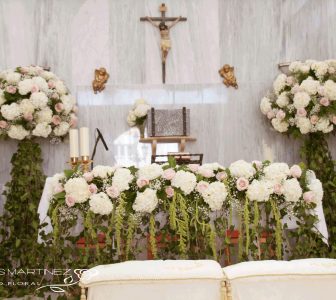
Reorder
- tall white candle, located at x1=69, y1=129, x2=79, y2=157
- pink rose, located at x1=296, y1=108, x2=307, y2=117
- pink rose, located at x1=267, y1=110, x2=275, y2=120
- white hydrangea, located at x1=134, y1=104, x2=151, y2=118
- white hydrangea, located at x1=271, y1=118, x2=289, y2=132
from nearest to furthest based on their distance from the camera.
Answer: tall white candle, located at x1=69, y1=129, x2=79, y2=157 < pink rose, located at x1=296, y1=108, x2=307, y2=117 < white hydrangea, located at x1=271, y1=118, x2=289, y2=132 < pink rose, located at x1=267, y1=110, x2=275, y2=120 < white hydrangea, located at x1=134, y1=104, x2=151, y2=118

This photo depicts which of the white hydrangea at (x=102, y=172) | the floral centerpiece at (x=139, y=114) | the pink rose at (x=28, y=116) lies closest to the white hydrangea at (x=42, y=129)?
the pink rose at (x=28, y=116)

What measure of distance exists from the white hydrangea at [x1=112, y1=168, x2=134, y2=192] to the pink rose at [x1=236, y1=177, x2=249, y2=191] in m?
0.70

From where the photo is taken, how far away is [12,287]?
17.7ft

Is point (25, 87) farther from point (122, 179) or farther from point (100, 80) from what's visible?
point (122, 179)

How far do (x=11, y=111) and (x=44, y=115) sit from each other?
0.39 m

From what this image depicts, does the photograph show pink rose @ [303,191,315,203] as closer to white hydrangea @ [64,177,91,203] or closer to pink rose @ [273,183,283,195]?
pink rose @ [273,183,283,195]

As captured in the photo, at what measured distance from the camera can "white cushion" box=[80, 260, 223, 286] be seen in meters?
2.33

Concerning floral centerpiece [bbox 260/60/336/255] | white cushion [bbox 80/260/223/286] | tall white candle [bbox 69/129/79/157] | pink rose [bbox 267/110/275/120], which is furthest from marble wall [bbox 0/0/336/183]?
white cushion [bbox 80/260/223/286]

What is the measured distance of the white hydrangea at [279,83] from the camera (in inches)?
259

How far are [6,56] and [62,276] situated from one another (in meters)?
4.26

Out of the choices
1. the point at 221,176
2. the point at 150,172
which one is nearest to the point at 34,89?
the point at 150,172

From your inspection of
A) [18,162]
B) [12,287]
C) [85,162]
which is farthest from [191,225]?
[18,162]

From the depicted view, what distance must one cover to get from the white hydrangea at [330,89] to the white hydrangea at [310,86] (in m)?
0.12

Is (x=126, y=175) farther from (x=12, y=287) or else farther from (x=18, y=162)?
(x=18, y=162)
